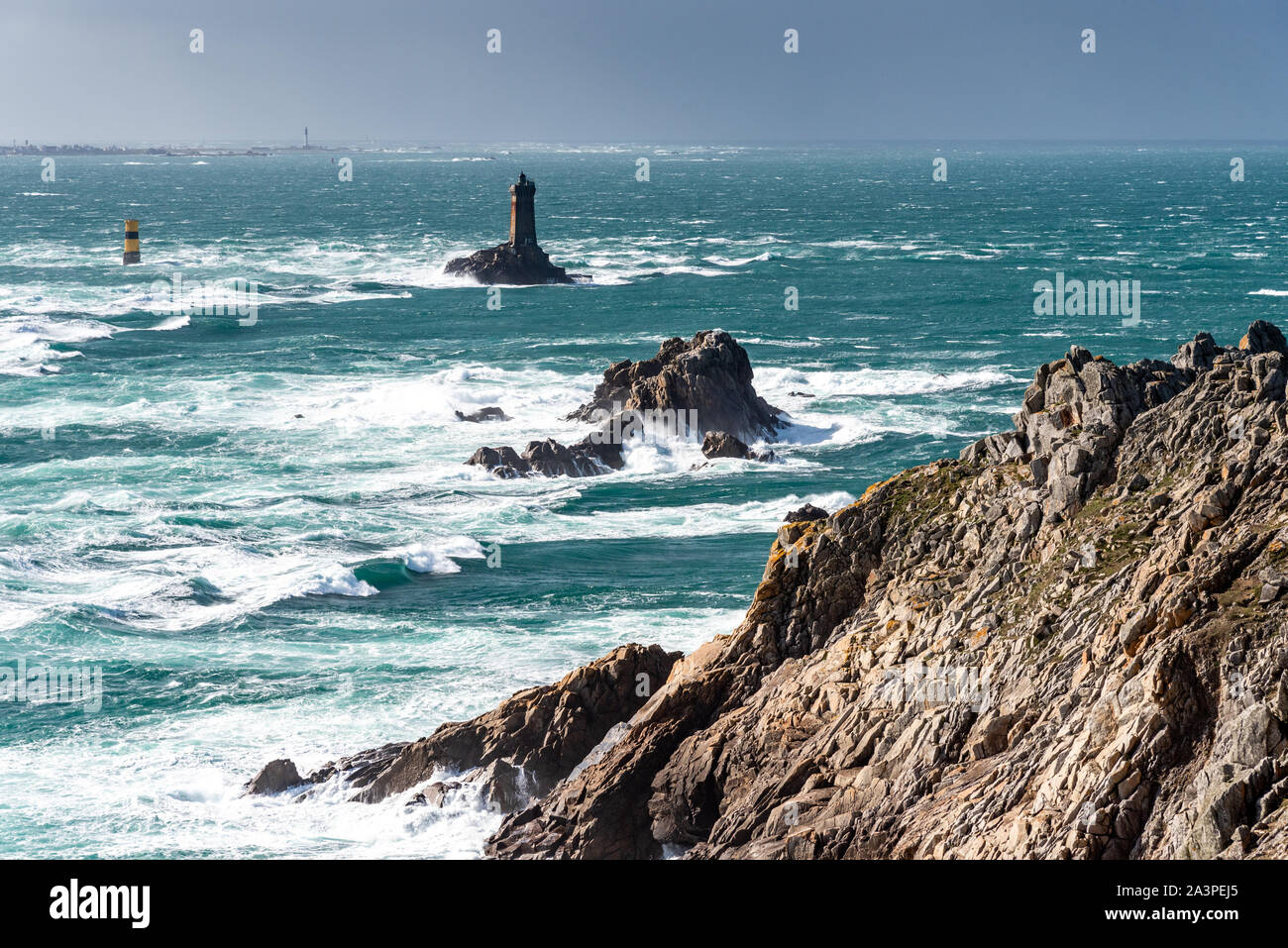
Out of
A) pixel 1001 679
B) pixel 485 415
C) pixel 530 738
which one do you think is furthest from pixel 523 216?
pixel 1001 679

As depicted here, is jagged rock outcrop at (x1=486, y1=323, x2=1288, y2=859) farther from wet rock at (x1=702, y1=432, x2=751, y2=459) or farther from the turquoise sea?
wet rock at (x1=702, y1=432, x2=751, y2=459)

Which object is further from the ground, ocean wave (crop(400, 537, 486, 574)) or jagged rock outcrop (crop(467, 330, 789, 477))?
jagged rock outcrop (crop(467, 330, 789, 477))

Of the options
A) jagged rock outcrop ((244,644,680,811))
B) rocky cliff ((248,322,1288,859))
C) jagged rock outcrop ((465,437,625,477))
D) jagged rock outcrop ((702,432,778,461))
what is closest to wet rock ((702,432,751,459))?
jagged rock outcrop ((702,432,778,461))

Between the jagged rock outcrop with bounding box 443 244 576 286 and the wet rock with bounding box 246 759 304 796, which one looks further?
the jagged rock outcrop with bounding box 443 244 576 286

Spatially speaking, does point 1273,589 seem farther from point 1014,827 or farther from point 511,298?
point 511,298

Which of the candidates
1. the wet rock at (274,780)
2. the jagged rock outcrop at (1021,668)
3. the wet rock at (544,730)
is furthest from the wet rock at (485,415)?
the jagged rock outcrop at (1021,668)

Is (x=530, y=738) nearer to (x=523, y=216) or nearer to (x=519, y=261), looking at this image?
(x=519, y=261)
